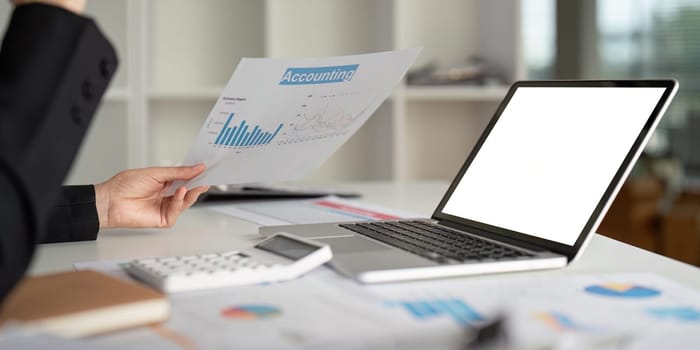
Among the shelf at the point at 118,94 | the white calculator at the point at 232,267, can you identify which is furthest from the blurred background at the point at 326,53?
the white calculator at the point at 232,267

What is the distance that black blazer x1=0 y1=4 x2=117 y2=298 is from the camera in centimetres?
64

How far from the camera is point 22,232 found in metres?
0.65

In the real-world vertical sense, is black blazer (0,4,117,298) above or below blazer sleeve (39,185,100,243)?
above

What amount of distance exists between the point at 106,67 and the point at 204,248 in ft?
1.18

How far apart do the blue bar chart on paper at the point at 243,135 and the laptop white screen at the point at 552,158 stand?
26cm

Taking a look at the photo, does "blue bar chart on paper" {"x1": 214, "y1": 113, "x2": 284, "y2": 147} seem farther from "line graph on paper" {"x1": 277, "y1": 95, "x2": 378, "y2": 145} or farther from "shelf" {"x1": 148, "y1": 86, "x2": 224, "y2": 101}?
"shelf" {"x1": 148, "y1": 86, "x2": 224, "y2": 101}

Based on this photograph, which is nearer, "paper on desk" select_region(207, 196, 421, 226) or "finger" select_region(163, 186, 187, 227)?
"finger" select_region(163, 186, 187, 227)

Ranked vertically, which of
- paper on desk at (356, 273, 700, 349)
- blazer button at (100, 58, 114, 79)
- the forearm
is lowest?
paper on desk at (356, 273, 700, 349)

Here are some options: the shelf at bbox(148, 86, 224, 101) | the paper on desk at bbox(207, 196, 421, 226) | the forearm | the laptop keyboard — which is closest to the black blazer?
the forearm

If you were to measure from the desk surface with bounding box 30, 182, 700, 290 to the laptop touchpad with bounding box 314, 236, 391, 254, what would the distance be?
146mm

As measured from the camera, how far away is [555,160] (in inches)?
40.7

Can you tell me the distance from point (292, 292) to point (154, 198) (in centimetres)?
54

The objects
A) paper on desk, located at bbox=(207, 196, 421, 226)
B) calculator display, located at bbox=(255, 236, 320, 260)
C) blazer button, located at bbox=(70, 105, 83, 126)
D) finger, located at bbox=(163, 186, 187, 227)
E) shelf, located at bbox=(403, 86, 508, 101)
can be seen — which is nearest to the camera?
blazer button, located at bbox=(70, 105, 83, 126)

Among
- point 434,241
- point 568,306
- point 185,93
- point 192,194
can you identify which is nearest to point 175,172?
point 192,194
